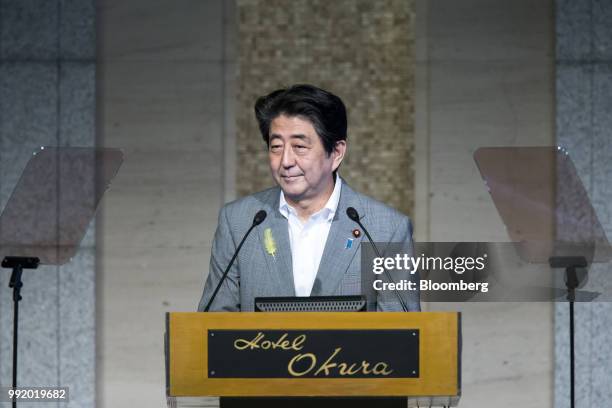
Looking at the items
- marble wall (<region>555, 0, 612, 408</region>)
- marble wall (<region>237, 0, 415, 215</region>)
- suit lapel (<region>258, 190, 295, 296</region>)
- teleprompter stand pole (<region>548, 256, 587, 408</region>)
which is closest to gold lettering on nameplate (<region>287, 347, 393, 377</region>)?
suit lapel (<region>258, 190, 295, 296</region>)

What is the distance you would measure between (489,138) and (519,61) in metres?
0.39

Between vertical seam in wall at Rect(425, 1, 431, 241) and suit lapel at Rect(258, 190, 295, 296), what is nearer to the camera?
suit lapel at Rect(258, 190, 295, 296)

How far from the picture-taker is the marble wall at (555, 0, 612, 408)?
208 inches

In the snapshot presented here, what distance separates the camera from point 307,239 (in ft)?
10.4

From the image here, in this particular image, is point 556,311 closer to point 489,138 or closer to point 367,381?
point 489,138

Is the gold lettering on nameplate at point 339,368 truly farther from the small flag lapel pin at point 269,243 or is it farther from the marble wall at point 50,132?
the marble wall at point 50,132

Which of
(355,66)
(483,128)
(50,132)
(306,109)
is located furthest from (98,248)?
(306,109)

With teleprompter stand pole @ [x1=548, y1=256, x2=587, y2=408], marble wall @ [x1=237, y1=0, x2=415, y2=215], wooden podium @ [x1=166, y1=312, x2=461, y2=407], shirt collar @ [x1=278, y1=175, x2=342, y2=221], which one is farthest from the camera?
marble wall @ [x1=237, y1=0, x2=415, y2=215]

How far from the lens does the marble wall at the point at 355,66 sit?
5.26m

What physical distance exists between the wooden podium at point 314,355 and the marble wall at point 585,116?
113 inches

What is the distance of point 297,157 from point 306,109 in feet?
0.45

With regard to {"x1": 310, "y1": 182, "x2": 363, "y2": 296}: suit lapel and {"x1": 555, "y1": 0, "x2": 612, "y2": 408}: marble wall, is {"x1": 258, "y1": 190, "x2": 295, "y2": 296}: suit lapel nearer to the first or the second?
{"x1": 310, "y1": 182, "x2": 363, "y2": 296}: suit lapel

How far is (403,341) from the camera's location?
256cm

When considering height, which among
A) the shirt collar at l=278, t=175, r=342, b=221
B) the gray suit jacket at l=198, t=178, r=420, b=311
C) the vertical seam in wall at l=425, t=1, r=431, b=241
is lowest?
the gray suit jacket at l=198, t=178, r=420, b=311
